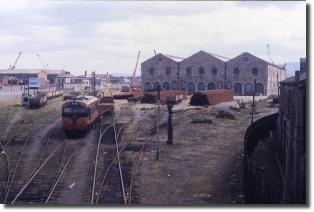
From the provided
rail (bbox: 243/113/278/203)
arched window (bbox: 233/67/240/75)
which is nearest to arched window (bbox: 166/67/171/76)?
arched window (bbox: 233/67/240/75)

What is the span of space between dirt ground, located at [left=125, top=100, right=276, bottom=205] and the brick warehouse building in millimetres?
3338

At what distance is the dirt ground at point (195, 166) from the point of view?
1694 centimetres

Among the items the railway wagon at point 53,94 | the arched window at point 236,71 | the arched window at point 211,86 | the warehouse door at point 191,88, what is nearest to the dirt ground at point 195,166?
the arched window at point 236,71

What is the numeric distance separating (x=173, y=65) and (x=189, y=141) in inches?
358

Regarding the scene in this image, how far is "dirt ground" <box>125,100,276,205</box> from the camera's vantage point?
667 inches

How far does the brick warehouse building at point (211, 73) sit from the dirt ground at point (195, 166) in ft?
11.0

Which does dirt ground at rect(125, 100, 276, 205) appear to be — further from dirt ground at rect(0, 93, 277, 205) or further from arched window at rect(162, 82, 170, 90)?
arched window at rect(162, 82, 170, 90)

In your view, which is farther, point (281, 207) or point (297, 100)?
point (297, 100)

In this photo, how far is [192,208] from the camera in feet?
45.1

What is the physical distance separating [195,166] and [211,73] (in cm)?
1632

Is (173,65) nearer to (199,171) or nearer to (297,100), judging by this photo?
(199,171)

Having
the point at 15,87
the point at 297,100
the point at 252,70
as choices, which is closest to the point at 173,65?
the point at 252,70

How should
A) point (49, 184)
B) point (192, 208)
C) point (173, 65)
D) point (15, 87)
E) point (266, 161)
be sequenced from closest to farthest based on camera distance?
point (192, 208) < point (49, 184) < point (266, 161) < point (173, 65) < point (15, 87)

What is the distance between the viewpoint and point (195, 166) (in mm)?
21125
